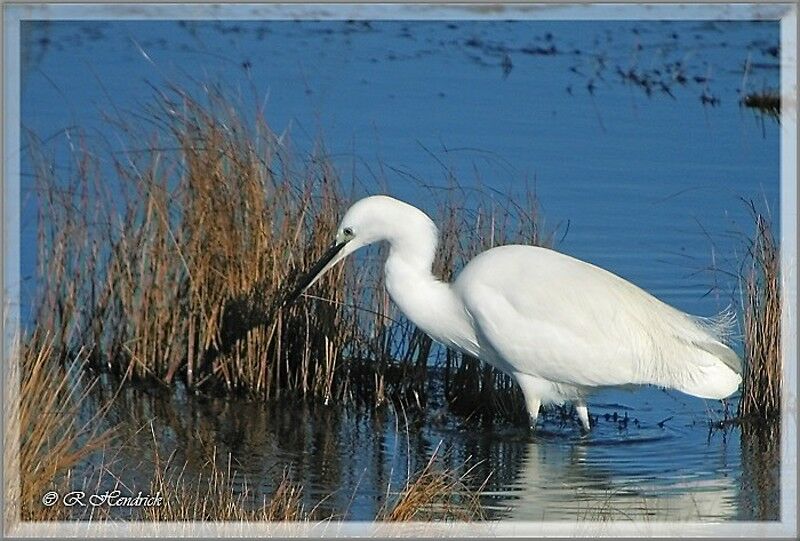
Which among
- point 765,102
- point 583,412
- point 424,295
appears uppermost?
point 765,102

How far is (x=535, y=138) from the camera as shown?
850cm

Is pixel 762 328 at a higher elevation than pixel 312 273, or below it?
below

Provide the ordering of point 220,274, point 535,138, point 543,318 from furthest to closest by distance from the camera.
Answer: point 535,138, point 220,274, point 543,318

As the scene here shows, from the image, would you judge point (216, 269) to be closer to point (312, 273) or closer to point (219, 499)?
point (312, 273)

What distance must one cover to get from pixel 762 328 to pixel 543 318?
0.97m

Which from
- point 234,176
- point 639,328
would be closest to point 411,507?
point 639,328

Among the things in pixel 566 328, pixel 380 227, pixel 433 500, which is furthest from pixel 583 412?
pixel 380 227

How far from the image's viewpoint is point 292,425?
24.4ft

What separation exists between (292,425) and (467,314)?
0.94 metres

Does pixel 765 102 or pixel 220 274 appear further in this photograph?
pixel 220 274

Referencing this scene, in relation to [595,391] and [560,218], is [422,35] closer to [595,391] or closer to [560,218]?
[560,218]

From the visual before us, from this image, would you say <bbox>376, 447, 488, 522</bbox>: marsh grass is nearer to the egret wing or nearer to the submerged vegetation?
the egret wing

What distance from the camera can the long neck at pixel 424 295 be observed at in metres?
7.14
